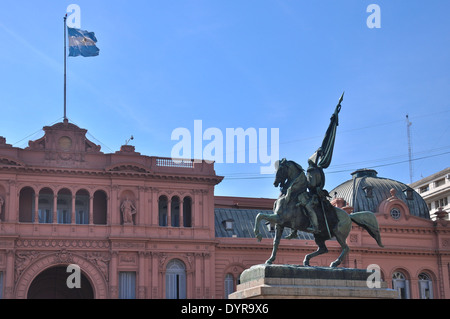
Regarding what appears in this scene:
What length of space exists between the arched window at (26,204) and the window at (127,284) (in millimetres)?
8729

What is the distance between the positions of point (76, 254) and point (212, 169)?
45.5 feet

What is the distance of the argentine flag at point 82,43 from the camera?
2493 inches

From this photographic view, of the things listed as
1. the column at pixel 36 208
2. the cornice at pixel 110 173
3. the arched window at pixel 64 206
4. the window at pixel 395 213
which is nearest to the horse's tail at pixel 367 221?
the cornice at pixel 110 173

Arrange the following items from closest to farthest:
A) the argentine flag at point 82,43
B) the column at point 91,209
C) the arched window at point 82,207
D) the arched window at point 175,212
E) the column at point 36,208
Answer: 1. the column at point 36,208
2. the column at point 91,209
3. the argentine flag at point 82,43
4. the arched window at point 82,207
5. the arched window at point 175,212

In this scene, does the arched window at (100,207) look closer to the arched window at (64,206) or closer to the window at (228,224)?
the arched window at (64,206)

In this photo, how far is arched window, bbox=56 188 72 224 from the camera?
63.9 metres

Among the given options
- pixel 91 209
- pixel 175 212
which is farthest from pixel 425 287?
pixel 91 209

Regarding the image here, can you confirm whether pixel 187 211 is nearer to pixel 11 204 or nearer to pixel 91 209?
pixel 91 209

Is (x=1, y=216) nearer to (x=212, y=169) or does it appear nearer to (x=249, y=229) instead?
(x=212, y=169)

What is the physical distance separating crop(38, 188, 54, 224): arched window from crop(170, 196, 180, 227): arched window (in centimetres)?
1034

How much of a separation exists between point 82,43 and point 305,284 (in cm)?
4082

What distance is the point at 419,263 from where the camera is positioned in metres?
73.6
